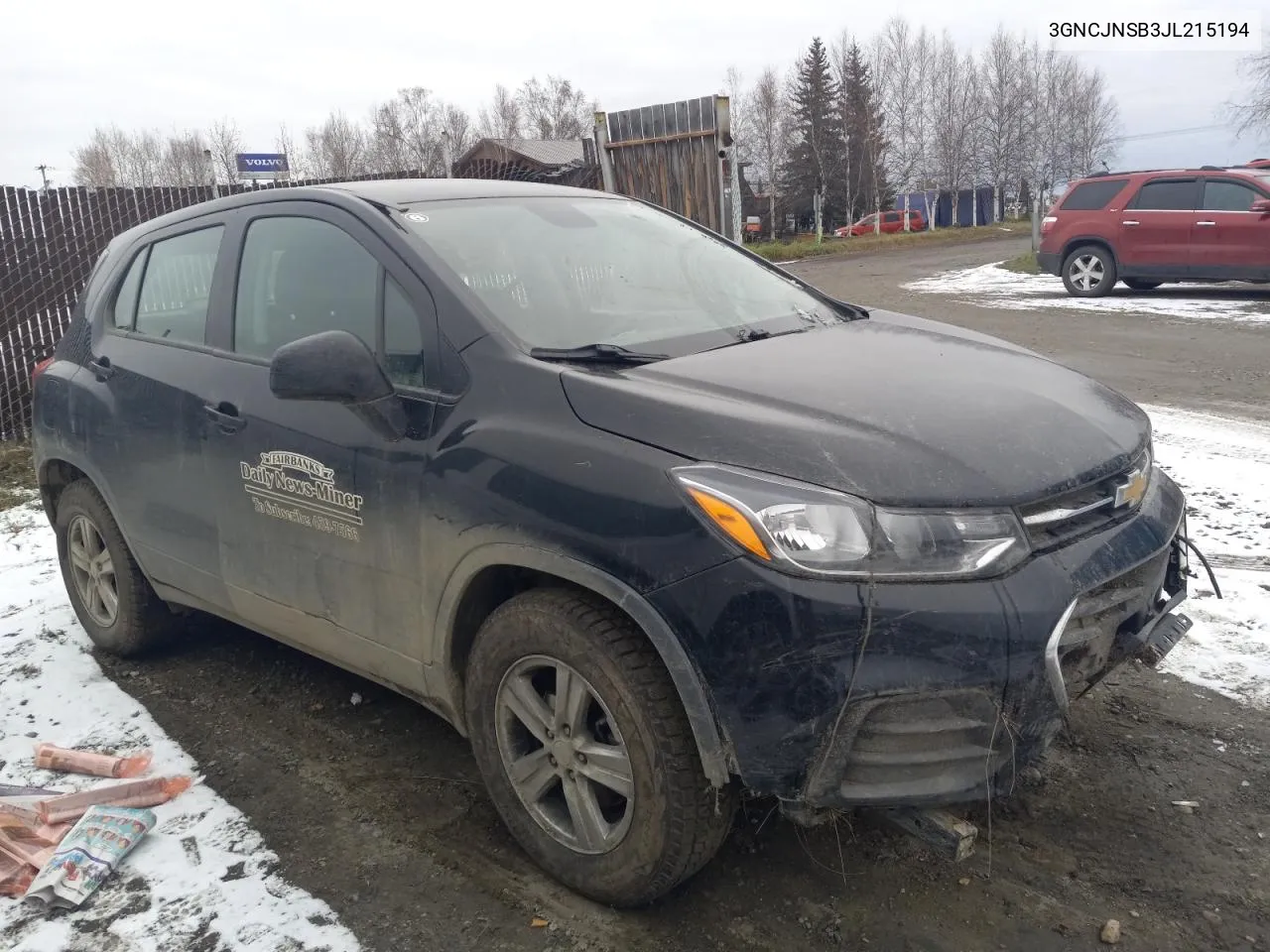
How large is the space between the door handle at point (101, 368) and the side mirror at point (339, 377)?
5.11ft

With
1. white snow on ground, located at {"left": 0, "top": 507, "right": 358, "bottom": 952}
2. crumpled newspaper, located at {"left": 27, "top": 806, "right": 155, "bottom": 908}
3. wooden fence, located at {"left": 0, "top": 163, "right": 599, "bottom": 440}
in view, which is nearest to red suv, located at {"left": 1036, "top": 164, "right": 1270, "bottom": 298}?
wooden fence, located at {"left": 0, "top": 163, "right": 599, "bottom": 440}

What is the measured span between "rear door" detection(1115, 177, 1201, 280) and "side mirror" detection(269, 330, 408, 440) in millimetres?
13250

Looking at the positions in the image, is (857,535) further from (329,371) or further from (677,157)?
(677,157)

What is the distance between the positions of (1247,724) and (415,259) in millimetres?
3020

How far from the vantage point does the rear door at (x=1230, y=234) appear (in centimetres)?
1271

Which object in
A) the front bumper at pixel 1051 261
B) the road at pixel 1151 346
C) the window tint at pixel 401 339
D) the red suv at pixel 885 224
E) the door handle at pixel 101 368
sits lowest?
the road at pixel 1151 346

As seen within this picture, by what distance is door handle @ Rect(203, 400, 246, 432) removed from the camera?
11.2 feet

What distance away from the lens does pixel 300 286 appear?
3383 millimetres

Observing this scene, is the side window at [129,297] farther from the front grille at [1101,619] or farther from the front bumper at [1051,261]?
the front bumper at [1051,261]

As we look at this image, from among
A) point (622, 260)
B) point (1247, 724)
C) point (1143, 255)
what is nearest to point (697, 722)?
point (622, 260)

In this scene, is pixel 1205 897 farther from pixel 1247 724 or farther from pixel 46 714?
pixel 46 714

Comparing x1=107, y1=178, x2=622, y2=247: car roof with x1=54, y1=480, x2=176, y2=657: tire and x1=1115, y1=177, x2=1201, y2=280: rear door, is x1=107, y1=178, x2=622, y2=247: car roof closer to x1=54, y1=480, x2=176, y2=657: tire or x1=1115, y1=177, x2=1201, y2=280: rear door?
x1=54, y1=480, x2=176, y2=657: tire

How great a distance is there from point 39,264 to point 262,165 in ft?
22.7

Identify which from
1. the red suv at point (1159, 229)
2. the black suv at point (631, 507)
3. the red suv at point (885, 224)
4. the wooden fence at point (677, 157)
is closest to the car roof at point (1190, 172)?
the red suv at point (1159, 229)
